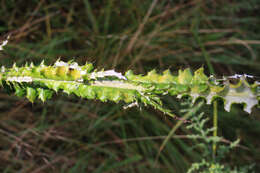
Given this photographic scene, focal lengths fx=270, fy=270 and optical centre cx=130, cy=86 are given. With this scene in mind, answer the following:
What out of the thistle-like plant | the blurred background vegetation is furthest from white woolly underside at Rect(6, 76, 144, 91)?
the blurred background vegetation

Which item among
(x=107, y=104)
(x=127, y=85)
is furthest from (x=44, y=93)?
(x=107, y=104)

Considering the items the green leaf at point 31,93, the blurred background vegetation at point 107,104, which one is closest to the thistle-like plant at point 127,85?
the green leaf at point 31,93

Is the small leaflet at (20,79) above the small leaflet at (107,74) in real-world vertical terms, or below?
below

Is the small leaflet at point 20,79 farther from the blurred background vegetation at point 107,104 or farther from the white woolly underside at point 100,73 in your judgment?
the blurred background vegetation at point 107,104

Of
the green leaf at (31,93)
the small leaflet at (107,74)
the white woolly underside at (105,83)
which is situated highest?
the small leaflet at (107,74)

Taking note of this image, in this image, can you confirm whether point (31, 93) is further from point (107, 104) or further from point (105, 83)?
point (107, 104)

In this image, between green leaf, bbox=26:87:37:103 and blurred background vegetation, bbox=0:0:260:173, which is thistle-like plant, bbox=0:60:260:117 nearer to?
green leaf, bbox=26:87:37:103

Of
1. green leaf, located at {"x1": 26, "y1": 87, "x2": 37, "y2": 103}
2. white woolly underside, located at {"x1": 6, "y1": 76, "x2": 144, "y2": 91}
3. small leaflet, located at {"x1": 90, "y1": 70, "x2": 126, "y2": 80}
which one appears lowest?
green leaf, located at {"x1": 26, "y1": 87, "x2": 37, "y2": 103}
